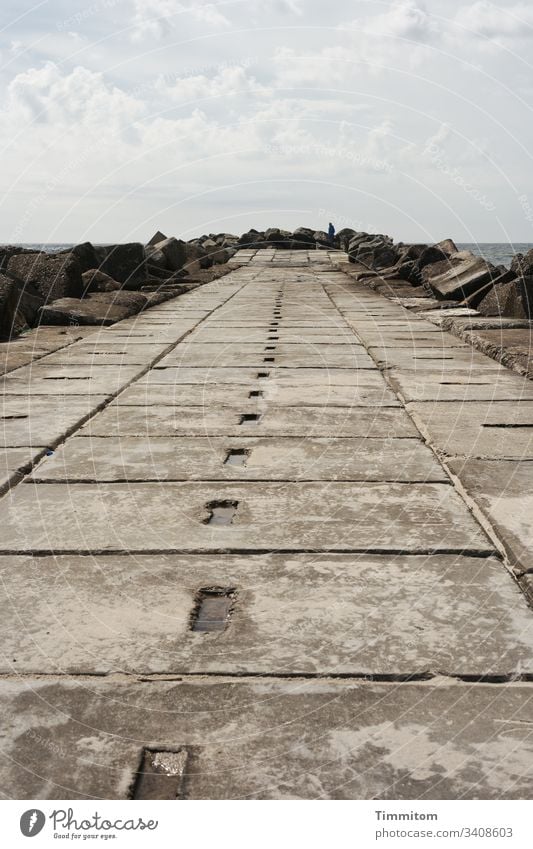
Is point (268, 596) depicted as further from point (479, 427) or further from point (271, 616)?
point (479, 427)

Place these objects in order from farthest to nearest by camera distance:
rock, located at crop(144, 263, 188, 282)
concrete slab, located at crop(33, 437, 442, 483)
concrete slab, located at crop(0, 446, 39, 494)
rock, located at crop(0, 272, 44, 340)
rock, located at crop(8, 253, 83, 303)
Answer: rock, located at crop(144, 263, 188, 282), rock, located at crop(8, 253, 83, 303), rock, located at crop(0, 272, 44, 340), concrete slab, located at crop(33, 437, 442, 483), concrete slab, located at crop(0, 446, 39, 494)

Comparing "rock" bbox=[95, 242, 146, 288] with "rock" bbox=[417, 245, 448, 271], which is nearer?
"rock" bbox=[95, 242, 146, 288]

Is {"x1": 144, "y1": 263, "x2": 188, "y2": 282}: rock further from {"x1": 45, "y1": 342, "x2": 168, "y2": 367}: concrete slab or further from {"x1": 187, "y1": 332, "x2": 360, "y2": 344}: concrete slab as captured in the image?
{"x1": 45, "y1": 342, "x2": 168, "y2": 367}: concrete slab

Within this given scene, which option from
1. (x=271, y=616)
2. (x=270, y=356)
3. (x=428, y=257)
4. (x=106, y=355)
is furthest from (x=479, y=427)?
(x=428, y=257)

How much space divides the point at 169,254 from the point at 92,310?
782 cm

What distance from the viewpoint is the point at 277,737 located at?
A: 1992 millimetres

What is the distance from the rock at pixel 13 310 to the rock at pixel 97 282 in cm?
239

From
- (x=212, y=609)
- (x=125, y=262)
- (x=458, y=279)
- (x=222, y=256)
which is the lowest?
(x=222, y=256)

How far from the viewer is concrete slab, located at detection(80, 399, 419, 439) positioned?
4.85m

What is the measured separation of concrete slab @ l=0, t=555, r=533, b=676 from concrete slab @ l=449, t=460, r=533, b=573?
143mm

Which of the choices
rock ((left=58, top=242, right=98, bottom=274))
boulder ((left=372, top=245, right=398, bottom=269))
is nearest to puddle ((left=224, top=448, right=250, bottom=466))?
rock ((left=58, top=242, right=98, bottom=274))

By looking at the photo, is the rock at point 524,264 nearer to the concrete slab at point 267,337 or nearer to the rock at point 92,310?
the concrete slab at point 267,337

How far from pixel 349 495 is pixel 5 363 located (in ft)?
14.7
